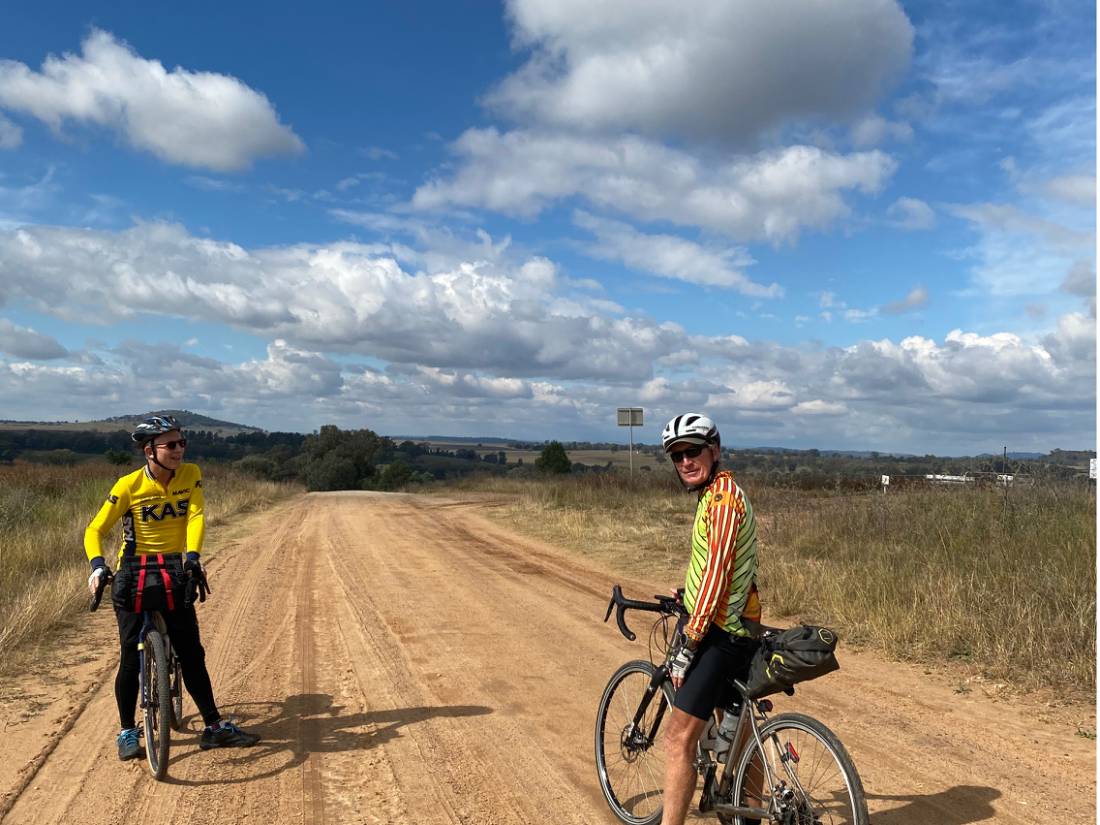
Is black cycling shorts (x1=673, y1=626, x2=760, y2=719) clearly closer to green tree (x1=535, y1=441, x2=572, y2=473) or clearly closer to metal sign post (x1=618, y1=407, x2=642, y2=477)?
metal sign post (x1=618, y1=407, x2=642, y2=477)

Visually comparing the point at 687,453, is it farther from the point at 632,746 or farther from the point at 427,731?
the point at 427,731

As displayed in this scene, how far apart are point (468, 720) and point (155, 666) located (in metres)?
2.27

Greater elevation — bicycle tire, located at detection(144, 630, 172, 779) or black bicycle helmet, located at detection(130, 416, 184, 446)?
black bicycle helmet, located at detection(130, 416, 184, 446)

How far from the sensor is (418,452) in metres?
101

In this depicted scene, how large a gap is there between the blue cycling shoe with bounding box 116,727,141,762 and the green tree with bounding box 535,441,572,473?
40.8m

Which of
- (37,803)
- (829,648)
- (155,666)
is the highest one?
(829,648)

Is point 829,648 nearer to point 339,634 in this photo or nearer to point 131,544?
Answer: point 131,544

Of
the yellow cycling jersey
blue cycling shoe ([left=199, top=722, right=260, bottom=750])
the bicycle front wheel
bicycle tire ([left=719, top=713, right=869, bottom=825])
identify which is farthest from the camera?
blue cycling shoe ([left=199, top=722, right=260, bottom=750])

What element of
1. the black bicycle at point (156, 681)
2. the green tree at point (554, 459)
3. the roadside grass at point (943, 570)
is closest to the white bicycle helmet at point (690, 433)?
the black bicycle at point (156, 681)

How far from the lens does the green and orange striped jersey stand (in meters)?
3.43

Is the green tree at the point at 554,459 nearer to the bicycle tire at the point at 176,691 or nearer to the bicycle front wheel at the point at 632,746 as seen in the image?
the bicycle tire at the point at 176,691

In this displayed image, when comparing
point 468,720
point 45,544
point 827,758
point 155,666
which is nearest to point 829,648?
point 827,758

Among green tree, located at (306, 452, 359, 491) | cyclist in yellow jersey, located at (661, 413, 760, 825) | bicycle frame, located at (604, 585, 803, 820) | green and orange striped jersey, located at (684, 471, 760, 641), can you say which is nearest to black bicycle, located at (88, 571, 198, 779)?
bicycle frame, located at (604, 585, 803, 820)

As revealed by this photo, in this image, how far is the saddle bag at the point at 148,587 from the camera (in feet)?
16.4
